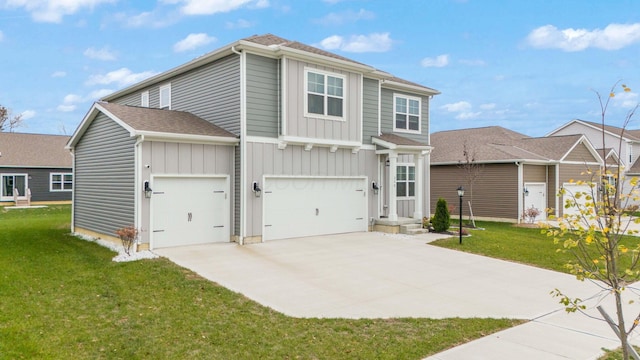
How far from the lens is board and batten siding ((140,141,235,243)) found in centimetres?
1093

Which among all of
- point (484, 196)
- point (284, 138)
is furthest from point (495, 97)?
point (284, 138)

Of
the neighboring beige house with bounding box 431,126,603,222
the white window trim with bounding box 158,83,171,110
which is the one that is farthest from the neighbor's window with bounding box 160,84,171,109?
the neighboring beige house with bounding box 431,126,603,222

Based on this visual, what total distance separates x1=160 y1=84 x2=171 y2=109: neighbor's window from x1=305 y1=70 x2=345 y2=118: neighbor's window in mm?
5330

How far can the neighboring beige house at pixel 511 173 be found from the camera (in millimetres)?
20953

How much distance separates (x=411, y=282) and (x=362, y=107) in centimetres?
765

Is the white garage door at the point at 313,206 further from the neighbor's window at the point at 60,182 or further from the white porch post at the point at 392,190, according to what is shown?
the neighbor's window at the point at 60,182

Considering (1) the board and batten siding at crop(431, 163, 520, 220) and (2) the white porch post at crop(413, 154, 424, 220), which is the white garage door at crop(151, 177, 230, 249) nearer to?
(2) the white porch post at crop(413, 154, 424, 220)

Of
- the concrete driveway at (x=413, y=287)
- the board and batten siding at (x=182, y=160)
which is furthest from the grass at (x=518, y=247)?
the board and batten siding at (x=182, y=160)

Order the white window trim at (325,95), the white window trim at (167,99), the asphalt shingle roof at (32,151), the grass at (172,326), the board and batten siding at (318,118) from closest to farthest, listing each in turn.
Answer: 1. the grass at (172,326)
2. the board and batten siding at (318,118)
3. the white window trim at (325,95)
4. the white window trim at (167,99)
5. the asphalt shingle roof at (32,151)

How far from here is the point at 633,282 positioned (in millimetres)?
9203

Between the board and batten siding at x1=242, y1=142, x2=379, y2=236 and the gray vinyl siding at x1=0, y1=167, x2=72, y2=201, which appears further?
the gray vinyl siding at x1=0, y1=167, x2=72, y2=201

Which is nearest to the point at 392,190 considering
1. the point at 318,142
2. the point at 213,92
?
the point at 318,142

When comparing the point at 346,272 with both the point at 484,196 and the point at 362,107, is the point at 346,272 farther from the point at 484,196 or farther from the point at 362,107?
the point at 484,196

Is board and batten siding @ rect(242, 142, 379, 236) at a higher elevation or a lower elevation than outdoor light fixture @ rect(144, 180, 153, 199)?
higher
